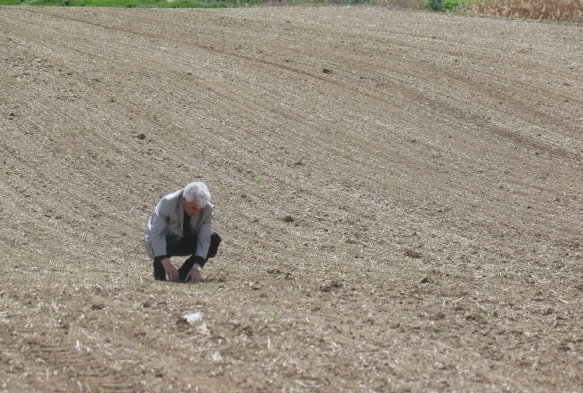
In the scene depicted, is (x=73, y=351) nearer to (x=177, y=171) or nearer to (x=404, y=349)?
(x=404, y=349)

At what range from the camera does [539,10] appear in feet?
73.0

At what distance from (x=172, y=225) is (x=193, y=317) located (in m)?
1.57

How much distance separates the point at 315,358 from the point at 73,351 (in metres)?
1.74

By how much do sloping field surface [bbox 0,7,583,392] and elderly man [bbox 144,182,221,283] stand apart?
33cm

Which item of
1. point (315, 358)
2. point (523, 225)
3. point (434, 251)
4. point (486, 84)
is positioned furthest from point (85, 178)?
point (486, 84)

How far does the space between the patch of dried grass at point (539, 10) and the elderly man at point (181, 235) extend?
51.6ft

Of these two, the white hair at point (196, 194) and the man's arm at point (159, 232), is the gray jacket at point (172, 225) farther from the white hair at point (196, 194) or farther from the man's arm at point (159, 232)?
the white hair at point (196, 194)

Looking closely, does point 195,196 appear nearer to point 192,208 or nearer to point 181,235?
point 192,208

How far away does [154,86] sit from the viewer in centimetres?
1595

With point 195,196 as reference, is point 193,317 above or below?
below

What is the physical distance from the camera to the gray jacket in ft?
27.1

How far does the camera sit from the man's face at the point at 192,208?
8.08 meters

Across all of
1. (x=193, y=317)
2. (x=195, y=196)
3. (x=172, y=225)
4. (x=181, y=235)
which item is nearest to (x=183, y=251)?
(x=181, y=235)

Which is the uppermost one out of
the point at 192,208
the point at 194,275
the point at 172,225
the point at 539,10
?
the point at 539,10
